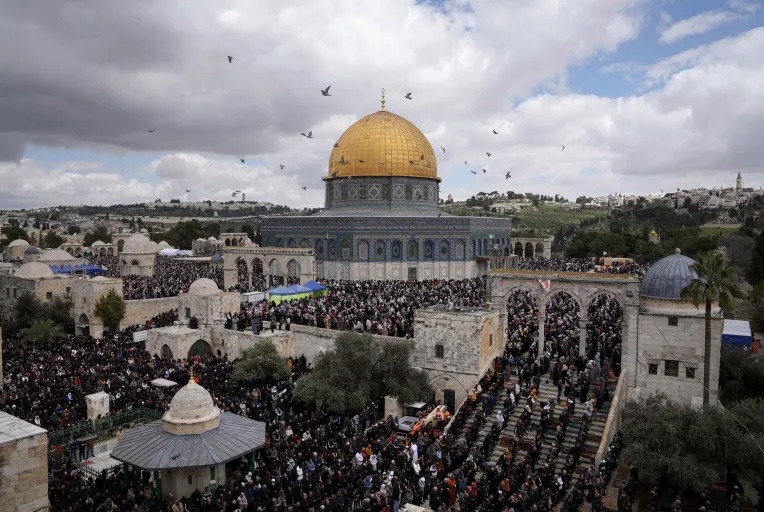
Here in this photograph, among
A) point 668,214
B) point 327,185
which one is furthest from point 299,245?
point 668,214

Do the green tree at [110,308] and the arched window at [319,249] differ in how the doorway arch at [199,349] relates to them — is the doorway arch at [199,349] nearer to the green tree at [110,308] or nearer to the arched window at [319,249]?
the green tree at [110,308]

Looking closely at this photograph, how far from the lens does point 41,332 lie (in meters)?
25.0

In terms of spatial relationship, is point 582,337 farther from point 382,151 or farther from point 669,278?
point 382,151

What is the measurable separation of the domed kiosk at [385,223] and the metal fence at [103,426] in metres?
18.4

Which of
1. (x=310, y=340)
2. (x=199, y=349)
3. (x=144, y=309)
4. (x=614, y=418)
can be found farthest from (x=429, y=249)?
(x=614, y=418)

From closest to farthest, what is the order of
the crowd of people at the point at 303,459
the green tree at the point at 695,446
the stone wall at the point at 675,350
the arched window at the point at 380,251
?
the crowd of people at the point at 303,459 → the green tree at the point at 695,446 → the stone wall at the point at 675,350 → the arched window at the point at 380,251

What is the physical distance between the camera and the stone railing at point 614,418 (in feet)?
45.0

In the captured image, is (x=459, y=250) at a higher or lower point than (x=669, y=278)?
higher

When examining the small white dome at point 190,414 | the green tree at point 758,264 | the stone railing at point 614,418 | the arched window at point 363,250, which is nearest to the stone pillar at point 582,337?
the stone railing at point 614,418

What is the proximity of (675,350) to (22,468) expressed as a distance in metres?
16.6

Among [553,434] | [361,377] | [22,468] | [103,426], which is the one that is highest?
[22,468]

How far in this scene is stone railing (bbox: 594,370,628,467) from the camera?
13.7 m

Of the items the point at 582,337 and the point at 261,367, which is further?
the point at 261,367

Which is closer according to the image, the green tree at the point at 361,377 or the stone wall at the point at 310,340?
the green tree at the point at 361,377
